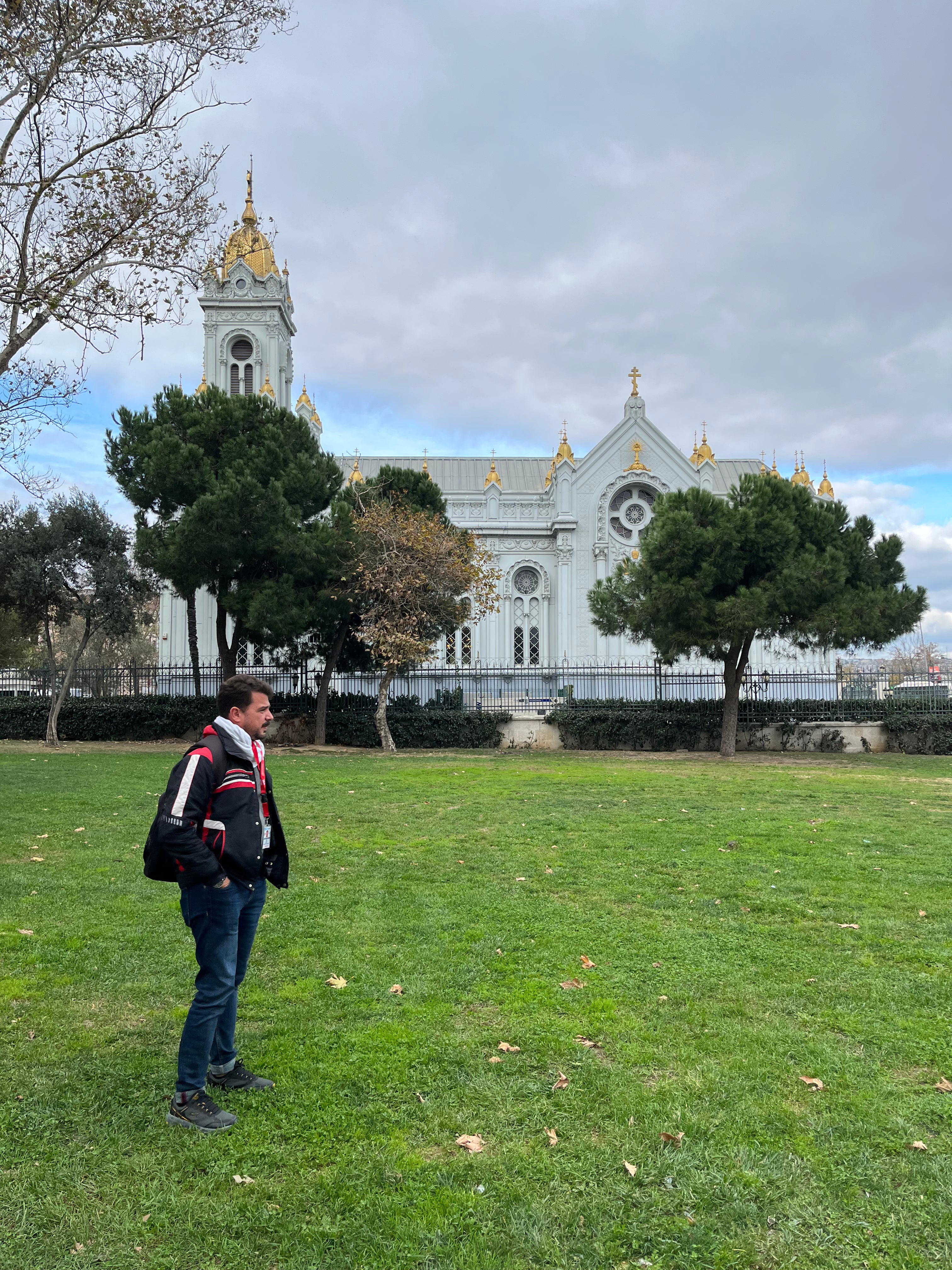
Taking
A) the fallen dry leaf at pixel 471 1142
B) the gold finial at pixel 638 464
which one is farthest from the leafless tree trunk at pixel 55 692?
the gold finial at pixel 638 464

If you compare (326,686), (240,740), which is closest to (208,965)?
Result: (240,740)

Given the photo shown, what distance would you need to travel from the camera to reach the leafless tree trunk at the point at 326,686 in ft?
82.7

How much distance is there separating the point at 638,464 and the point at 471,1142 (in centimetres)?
4421

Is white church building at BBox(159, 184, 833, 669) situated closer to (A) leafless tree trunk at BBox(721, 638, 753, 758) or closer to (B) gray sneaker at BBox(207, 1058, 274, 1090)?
(A) leafless tree trunk at BBox(721, 638, 753, 758)

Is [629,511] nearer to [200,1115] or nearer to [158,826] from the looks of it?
[158,826]

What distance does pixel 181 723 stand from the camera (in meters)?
25.5

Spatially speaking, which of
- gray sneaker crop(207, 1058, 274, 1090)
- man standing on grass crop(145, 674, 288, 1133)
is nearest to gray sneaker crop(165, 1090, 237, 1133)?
man standing on grass crop(145, 674, 288, 1133)

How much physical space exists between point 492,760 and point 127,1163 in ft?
57.5

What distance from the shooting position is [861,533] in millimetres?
23344

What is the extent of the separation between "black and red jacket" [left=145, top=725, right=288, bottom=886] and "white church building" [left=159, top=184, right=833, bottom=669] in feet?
129

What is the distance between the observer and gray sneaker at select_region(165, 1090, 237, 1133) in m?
3.62

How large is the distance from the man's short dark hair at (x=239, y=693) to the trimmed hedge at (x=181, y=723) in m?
20.9

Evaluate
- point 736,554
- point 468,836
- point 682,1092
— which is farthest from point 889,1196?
point 736,554

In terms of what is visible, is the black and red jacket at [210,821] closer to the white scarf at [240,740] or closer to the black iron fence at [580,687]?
the white scarf at [240,740]
